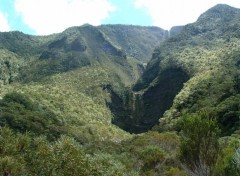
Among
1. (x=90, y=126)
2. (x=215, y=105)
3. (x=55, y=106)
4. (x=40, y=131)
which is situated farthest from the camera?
(x=55, y=106)

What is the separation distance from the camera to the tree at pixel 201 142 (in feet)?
158

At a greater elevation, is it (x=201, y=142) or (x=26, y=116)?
(x=201, y=142)

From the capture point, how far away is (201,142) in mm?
48719

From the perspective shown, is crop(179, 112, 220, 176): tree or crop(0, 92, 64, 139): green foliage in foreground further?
crop(0, 92, 64, 139): green foliage in foreground

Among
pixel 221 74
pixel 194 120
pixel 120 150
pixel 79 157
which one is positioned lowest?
pixel 120 150

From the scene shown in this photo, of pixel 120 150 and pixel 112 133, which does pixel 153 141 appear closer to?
pixel 120 150

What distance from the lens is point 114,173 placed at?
4519cm

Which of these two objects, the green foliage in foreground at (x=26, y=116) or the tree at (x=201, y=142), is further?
the green foliage in foreground at (x=26, y=116)

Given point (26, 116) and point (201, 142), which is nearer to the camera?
point (201, 142)

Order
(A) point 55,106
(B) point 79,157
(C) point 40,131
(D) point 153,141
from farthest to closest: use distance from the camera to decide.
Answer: (A) point 55,106 < (C) point 40,131 < (D) point 153,141 < (B) point 79,157

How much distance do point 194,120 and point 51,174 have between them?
57.1 feet

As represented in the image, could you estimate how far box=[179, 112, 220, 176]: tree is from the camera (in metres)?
48.2

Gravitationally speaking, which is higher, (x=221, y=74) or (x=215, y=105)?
(x=221, y=74)

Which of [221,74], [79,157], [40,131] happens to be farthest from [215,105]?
[79,157]
